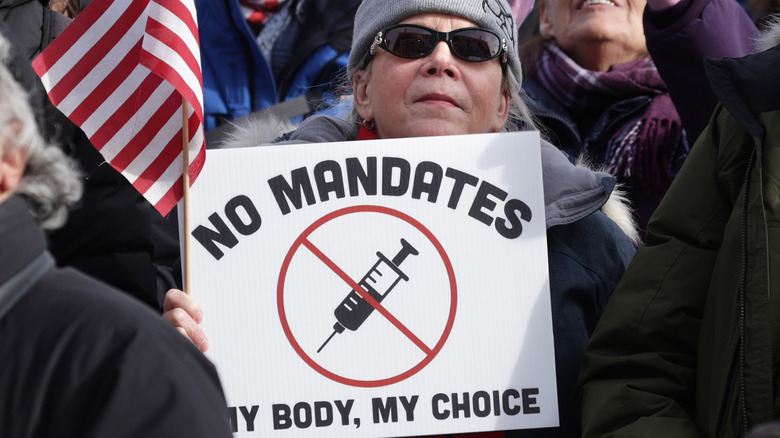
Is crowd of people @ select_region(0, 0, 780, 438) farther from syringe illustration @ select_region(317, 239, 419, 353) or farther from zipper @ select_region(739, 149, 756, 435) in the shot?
syringe illustration @ select_region(317, 239, 419, 353)

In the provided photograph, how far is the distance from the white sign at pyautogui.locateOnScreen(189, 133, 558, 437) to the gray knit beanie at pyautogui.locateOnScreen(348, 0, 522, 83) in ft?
1.02

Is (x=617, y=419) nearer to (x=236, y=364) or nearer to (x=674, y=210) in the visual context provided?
(x=674, y=210)

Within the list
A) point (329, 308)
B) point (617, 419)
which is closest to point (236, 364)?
point (329, 308)

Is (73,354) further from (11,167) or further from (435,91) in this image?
(435,91)

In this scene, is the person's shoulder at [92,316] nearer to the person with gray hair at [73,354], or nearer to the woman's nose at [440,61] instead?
the person with gray hair at [73,354]

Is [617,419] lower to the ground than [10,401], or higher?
lower

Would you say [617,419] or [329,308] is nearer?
[617,419]

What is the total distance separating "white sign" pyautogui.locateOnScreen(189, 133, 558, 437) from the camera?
2.39m

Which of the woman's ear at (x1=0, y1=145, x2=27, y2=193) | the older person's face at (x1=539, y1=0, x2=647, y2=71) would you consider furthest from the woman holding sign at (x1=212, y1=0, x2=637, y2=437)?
the older person's face at (x1=539, y1=0, x2=647, y2=71)

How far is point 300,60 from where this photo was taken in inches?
182

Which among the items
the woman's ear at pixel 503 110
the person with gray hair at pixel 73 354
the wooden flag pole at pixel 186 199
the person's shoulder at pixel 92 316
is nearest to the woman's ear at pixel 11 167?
the person with gray hair at pixel 73 354

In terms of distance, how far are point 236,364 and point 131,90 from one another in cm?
74

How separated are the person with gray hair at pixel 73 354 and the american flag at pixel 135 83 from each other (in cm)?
99

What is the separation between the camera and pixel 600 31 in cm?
388
